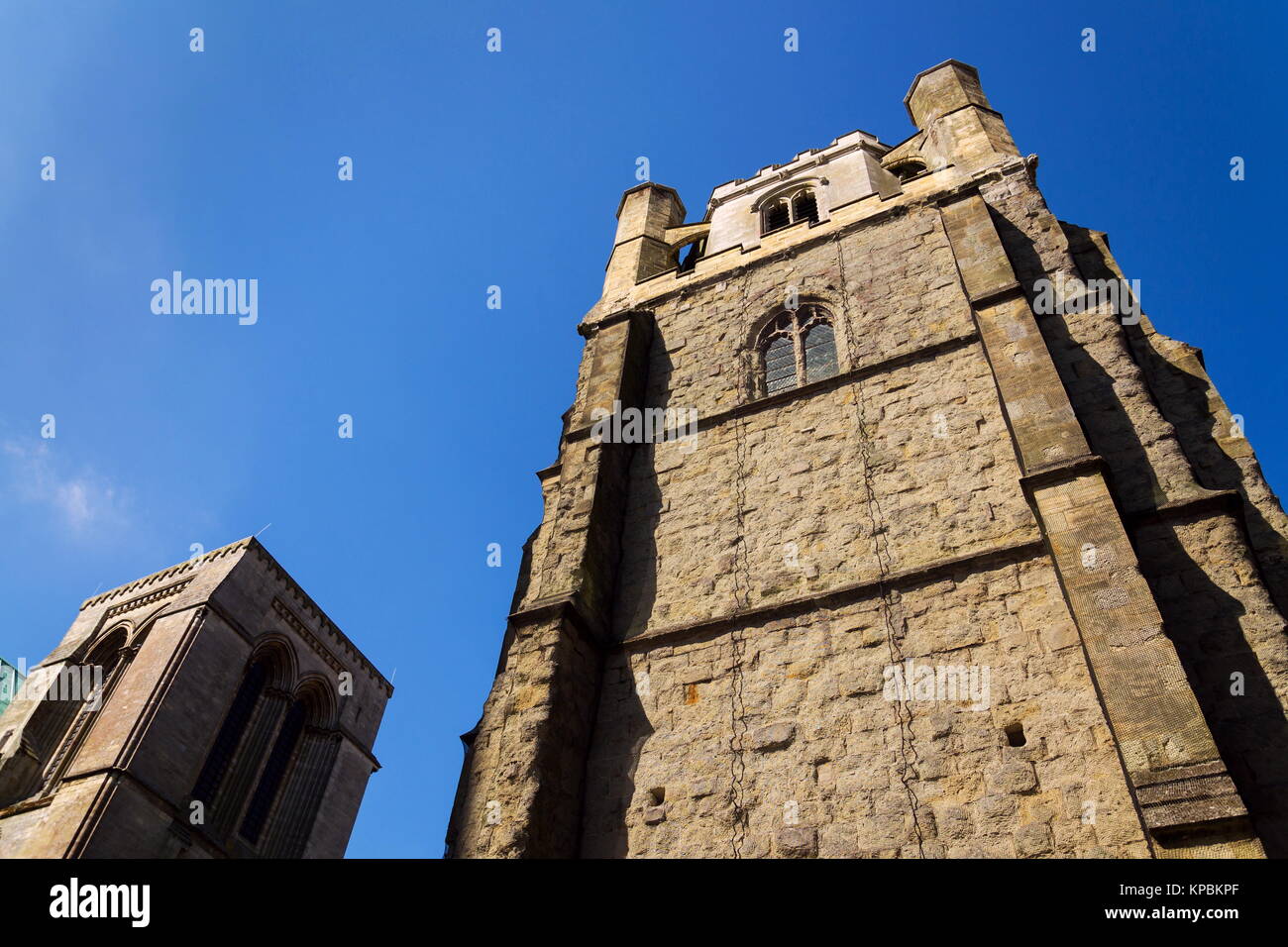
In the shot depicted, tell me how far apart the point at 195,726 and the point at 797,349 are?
54.0 ft

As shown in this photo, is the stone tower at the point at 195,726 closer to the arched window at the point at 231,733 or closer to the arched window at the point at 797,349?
the arched window at the point at 231,733

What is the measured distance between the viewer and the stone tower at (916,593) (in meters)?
5.36

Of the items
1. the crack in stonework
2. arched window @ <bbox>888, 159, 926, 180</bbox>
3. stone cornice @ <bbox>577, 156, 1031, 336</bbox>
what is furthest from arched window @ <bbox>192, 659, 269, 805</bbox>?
arched window @ <bbox>888, 159, 926, 180</bbox>

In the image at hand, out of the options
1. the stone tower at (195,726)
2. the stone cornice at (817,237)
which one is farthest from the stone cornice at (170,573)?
the stone cornice at (817,237)

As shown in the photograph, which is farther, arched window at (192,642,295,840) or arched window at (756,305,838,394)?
arched window at (192,642,295,840)

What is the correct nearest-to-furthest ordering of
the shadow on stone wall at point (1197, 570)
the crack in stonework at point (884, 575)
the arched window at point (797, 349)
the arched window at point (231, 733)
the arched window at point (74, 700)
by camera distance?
the shadow on stone wall at point (1197, 570) → the crack in stonework at point (884, 575) → the arched window at point (797, 349) → the arched window at point (74, 700) → the arched window at point (231, 733)

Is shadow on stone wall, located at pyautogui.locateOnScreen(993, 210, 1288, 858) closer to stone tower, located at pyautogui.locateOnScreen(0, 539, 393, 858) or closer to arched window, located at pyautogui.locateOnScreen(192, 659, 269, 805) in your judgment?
stone tower, located at pyautogui.locateOnScreen(0, 539, 393, 858)

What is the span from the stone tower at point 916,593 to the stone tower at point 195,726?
522 inches

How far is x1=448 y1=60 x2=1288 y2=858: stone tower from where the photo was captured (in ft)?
17.6

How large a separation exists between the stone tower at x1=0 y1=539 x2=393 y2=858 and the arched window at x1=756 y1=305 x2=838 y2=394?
1455cm

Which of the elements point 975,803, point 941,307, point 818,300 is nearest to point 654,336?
point 818,300

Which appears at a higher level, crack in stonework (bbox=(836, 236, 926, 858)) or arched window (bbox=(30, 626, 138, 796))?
arched window (bbox=(30, 626, 138, 796))

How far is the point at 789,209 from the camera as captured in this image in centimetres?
1560

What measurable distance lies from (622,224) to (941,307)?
7819mm
